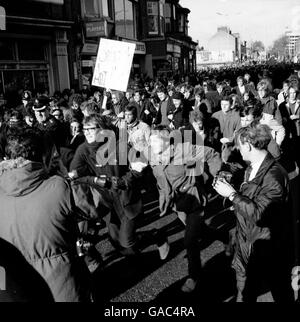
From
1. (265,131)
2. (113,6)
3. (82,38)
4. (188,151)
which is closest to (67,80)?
(82,38)

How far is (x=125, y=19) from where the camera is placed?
23234 mm

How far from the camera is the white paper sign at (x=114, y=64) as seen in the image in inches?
291

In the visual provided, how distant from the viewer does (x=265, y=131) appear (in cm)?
305

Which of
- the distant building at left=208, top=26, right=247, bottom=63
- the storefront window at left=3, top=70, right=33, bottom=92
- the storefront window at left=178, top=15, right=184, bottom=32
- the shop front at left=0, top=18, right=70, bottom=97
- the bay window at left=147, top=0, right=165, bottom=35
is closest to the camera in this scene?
the shop front at left=0, top=18, right=70, bottom=97

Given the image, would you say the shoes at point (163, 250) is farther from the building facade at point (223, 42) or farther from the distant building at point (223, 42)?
the distant building at point (223, 42)

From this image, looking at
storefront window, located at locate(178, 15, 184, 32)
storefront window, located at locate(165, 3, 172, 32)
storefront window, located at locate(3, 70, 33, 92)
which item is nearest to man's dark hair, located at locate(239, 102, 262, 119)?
storefront window, located at locate(3, 70, 33, 92)

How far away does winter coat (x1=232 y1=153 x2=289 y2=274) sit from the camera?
2836 mm

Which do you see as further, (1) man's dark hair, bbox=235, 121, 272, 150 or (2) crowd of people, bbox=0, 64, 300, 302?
(1) man's dark hair, bbox=235, 121, 272, 150

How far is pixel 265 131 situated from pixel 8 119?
470cm

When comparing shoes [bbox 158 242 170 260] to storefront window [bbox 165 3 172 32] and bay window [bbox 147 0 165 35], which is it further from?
storefront window [bbox 165 3 172 32]

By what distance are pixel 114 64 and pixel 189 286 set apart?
5.02m

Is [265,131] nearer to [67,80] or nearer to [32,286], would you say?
[32,286]

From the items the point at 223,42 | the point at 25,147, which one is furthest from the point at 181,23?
the point at 223,42

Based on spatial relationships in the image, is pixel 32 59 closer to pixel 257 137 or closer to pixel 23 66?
pixel 23 66
